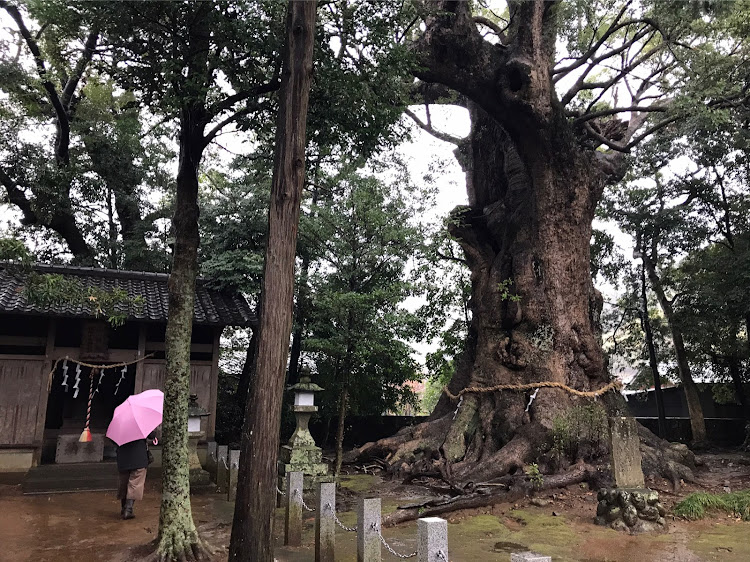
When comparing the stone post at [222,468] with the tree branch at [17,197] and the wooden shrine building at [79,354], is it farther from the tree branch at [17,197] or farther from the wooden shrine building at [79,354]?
the tree branch at [17,197]

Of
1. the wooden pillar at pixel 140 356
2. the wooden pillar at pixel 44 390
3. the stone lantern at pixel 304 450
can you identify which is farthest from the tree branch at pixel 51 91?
the stone lantern at pixel 304 450

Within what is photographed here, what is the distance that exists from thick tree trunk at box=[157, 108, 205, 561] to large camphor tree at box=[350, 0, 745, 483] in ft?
19.7

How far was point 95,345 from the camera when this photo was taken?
12.0 meters

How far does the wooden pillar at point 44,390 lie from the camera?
36.6 feet

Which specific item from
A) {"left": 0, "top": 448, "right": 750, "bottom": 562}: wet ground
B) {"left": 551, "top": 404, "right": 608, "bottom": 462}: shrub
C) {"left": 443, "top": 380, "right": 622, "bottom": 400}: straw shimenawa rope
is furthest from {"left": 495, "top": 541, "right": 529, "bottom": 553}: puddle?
{"left": 443, "top": 380, "right": 622, "bottom": 400}: straw shimenawa rope

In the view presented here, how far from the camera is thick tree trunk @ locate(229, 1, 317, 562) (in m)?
4.36

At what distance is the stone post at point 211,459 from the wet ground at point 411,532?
132cm

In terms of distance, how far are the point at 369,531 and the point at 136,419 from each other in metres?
4.61

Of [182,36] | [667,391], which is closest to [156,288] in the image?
[182,36]

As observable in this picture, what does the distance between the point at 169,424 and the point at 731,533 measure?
768 cm

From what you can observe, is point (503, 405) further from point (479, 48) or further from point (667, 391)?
point (667, 391)

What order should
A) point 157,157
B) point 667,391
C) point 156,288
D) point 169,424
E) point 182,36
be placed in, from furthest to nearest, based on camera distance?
1. point 667,391
2. point 157,157
3. point 156,288
4. point 182,36
5. point 169,424

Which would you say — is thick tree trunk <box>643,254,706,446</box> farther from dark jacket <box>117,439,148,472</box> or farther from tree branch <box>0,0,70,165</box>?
tree branch <box>0,0,70,165</box>

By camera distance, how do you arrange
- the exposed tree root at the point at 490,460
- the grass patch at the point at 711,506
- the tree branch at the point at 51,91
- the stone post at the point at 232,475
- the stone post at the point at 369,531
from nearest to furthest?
the stone post at the point at 369,531 < the grass patch at the point at 711,506 < the stone post at the point at 232,475 < the exposed tree root at the point at 490,460 < the tree branch at the point at 51,91
